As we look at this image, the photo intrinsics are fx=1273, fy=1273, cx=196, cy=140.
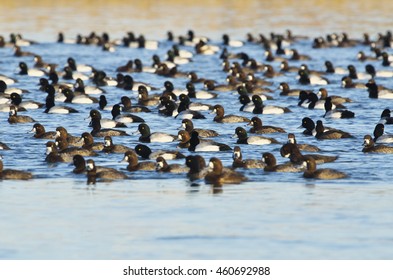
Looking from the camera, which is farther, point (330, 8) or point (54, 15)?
point (330, 8)

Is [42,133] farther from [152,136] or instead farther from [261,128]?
[261,128]

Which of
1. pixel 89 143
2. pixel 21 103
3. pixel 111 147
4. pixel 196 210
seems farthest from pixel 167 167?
pixel 21 103

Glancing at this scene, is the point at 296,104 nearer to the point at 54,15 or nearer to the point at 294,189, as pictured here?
the point at 294,189

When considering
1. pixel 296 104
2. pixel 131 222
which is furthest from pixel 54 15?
pixel 131 222

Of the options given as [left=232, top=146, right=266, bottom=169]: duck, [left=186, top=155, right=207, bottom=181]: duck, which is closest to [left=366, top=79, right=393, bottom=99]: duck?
[left=232, top=146, right=266, bottom=169]: duck

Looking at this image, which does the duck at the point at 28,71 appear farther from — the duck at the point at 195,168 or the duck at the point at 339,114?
the duck at the point at 195,168

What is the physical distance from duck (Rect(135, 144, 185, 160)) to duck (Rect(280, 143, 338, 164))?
2.32 metres

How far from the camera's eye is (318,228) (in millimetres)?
20984

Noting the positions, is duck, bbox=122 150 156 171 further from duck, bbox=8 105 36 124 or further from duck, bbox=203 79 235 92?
duck, bbox=203 79 235 92

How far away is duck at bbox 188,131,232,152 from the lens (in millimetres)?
29752

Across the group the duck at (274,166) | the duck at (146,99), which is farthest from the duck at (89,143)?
the duck at (146,99)

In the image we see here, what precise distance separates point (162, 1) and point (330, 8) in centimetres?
1341

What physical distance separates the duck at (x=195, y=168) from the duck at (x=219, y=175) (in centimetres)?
36
